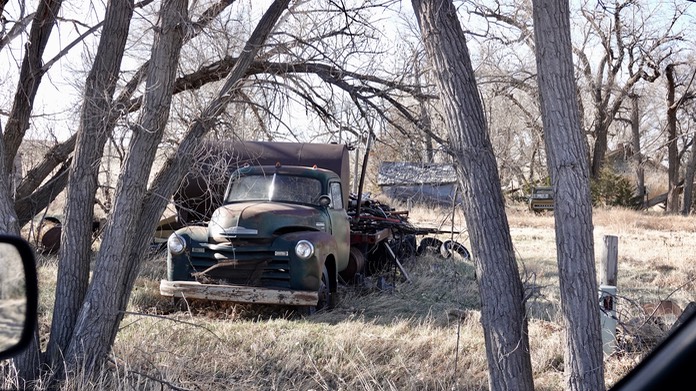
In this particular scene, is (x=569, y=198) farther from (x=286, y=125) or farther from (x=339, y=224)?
(x=339, y=224)

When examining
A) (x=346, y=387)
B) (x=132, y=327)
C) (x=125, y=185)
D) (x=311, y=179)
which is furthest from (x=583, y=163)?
(x=311, y=179)

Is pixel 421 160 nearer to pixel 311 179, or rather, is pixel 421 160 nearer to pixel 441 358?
pixel 441 358

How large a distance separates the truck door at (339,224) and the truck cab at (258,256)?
0.38 feet

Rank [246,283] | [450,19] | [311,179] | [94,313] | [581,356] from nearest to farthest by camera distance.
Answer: [581,356] → [450,19] → [94,313] → [246,283] → [311,179]

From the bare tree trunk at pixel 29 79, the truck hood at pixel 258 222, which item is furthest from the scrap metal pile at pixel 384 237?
the bare tree trunk at pixel 29 79

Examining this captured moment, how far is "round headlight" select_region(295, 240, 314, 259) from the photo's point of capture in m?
8.98

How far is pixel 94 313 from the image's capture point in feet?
18.0

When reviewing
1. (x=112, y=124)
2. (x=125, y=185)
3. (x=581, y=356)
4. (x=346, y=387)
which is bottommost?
(x=346, y=387)

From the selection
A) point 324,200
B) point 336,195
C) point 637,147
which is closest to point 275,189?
point 324,200

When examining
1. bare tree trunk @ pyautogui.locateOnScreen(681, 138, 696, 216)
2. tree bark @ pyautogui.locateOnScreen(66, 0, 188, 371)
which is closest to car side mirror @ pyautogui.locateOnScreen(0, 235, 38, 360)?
tree bark @ pyautogui.locateOnScreen(66, 0, 188, 371)

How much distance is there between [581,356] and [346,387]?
2.21 m

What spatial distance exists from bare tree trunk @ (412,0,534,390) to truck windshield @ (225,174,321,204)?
19.6 ft

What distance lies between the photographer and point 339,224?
1066 cm

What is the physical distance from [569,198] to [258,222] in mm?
5533
